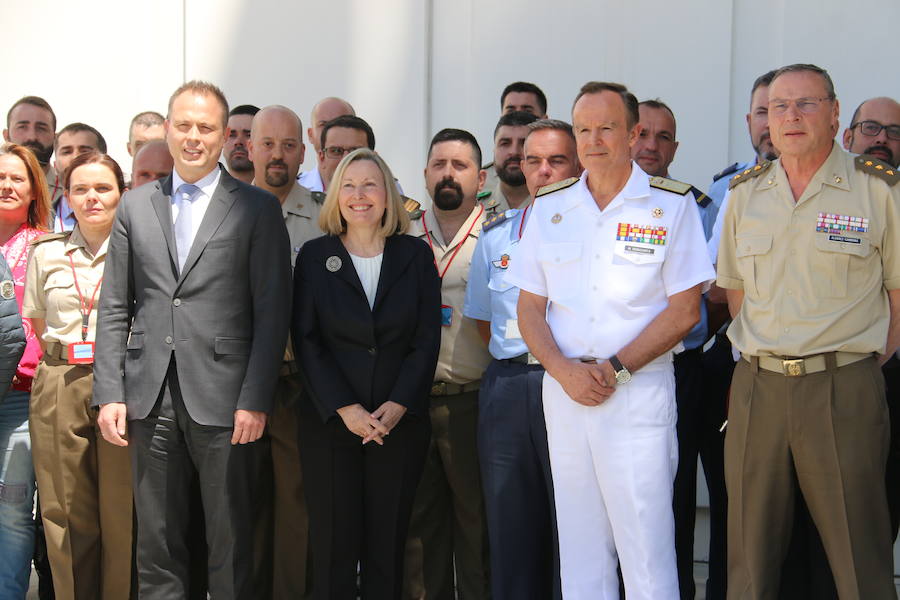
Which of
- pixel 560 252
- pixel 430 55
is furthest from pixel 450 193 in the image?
pixel 430 55

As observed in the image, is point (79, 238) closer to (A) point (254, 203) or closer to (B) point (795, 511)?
(A) point (254, 203)

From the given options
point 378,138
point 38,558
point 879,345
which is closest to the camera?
point 879,345

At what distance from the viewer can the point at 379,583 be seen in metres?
3.81

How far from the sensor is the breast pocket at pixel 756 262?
343 centimetres

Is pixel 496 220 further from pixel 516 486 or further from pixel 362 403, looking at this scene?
pixel 516 486

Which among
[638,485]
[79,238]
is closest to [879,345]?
[638,485]

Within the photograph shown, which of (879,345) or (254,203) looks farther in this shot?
(254,203)

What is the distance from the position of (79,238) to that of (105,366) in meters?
0.77

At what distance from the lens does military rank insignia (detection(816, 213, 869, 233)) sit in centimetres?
334

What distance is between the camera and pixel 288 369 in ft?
14.1

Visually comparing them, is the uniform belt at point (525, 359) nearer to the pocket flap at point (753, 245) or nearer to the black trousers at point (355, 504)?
the black trousers at point (355, 504)

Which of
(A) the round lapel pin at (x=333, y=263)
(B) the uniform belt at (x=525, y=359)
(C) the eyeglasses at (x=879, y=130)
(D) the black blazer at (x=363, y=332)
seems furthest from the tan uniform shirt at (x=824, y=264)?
(A) the round lapel pin at (x=333, y=263)

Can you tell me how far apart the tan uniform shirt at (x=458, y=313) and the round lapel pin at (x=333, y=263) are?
1.80ft

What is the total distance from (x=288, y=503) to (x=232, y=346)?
913 mm
